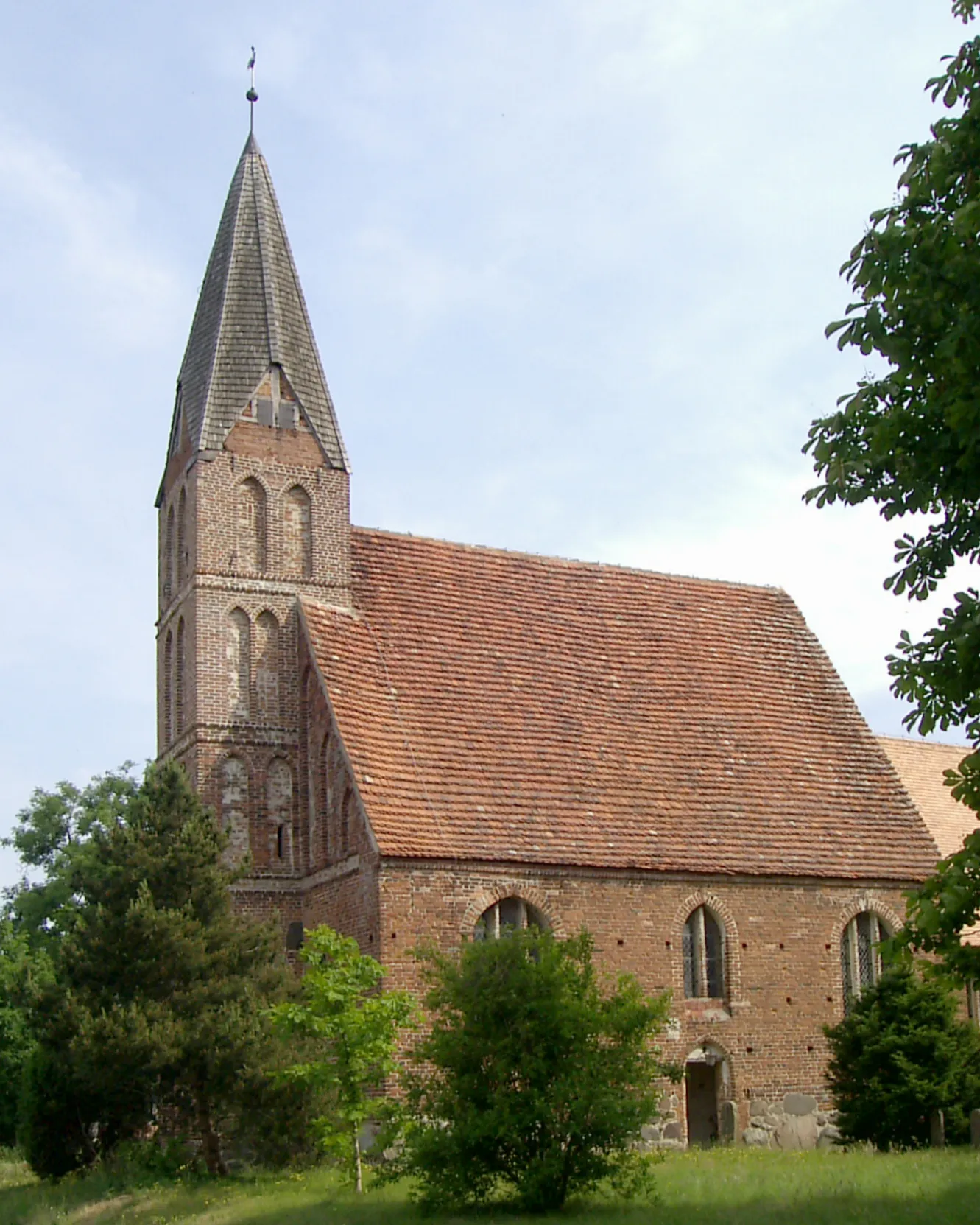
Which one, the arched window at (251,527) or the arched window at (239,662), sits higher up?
the arched window at (251,527)

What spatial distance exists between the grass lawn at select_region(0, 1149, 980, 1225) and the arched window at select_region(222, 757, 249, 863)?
6257mm

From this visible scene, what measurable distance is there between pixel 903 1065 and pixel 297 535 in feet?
46.2

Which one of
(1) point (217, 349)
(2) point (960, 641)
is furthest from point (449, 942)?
(2) point (960, 641)

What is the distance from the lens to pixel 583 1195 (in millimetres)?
17734

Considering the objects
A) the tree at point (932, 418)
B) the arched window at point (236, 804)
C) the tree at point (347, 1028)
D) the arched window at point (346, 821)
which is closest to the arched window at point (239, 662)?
the arched window at point (236, 804)

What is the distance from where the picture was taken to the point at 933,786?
40125 millimetres

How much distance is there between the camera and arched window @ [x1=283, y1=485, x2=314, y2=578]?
2833cm

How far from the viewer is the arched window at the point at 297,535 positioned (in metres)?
28.3

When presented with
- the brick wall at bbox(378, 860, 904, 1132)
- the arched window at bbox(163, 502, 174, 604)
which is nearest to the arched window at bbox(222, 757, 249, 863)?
the brick wall at bbox(378, 860, 904, 1132)

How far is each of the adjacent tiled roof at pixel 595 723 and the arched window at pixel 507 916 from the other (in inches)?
30.2

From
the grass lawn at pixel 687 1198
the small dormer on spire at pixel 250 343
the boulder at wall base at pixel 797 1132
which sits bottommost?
the boulder at wall base at pixel 797 1132

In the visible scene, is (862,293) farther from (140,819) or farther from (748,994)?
(748,994)

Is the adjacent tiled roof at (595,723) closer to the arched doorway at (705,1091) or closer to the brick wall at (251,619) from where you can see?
the brick wall at (251,619)

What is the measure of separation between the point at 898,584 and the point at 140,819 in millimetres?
14521
